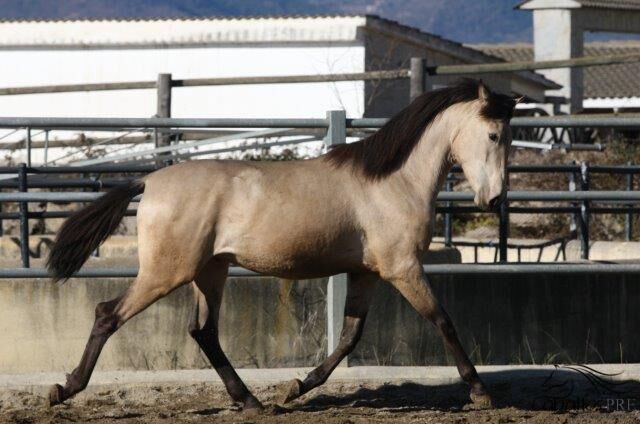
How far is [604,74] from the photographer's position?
4472 centimetres

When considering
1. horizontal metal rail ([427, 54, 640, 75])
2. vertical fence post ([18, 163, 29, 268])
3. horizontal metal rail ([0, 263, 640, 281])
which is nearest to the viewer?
horizontal metal rail ([0, 263, 640, 281])

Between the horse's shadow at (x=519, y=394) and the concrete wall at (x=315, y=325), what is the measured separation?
2.04ft

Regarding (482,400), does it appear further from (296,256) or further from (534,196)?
(534,196)

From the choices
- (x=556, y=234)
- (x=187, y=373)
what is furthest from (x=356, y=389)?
(x=556, y=234)

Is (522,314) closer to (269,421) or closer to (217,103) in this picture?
(269,421)

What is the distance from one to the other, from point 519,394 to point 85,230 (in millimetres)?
2665

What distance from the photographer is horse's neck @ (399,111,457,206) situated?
7062 mm

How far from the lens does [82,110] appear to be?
25.0 meters

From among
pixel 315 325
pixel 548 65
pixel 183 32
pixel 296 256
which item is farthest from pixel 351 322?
pixel 183 32

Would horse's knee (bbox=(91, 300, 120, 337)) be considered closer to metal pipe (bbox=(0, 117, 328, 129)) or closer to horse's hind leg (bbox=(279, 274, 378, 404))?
horse's hind leg (bbox=(279, 274, 378, 404))

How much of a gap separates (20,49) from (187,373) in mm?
18520

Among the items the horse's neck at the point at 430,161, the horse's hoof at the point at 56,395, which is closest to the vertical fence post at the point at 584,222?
the horse's neck at the point at 430,161

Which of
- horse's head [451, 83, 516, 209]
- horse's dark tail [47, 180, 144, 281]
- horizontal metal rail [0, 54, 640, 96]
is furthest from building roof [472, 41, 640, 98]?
horse's dark tail [47, 180, 144, 281]

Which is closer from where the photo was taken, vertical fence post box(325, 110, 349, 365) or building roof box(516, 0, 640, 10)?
vertical fence post box(325, 110, 349, 365)
